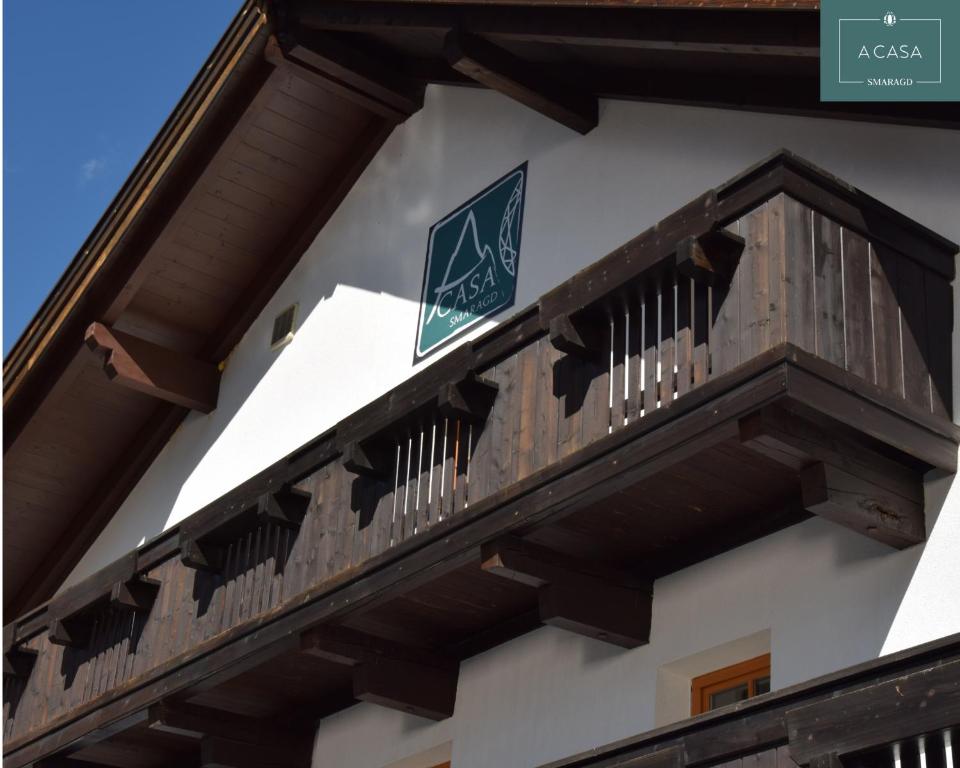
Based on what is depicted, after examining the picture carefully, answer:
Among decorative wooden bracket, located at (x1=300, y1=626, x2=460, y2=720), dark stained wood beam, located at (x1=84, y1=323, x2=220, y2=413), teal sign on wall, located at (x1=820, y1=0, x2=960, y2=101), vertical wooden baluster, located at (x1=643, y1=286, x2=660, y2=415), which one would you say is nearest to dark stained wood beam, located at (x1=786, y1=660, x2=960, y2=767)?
vertical wooden baluster, located at (x1=643, y1=286, x2=660, y2=415)

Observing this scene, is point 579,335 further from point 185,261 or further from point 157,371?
point 157,371

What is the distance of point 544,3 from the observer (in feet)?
36.8

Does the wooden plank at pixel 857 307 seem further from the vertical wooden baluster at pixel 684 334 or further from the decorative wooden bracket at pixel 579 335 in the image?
the decorative wooden bracket at pixel 579 335

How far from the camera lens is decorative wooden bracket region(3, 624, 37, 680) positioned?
1438 cm

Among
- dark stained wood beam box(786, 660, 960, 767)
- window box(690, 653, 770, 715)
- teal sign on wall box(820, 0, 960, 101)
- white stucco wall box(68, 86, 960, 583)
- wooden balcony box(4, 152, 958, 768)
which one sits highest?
white stucco wall box(68, 86, 960, 583)

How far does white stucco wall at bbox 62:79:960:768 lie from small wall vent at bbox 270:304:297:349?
0.11 metres

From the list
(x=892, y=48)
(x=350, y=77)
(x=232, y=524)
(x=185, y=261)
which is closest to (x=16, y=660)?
(x=232, y=524)

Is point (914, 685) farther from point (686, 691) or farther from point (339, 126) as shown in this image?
point (339, 126)

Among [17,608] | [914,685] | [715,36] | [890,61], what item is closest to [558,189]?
[715,36]

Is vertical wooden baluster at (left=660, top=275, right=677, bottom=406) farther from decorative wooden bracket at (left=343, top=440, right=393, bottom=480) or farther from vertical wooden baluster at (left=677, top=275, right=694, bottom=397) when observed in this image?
decorative wooden bracket at (left=343, top=440, right=393, bottom=480)

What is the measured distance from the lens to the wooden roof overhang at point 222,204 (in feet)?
40.9

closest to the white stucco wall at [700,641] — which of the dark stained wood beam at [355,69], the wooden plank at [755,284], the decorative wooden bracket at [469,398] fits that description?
the wooden plank at [755,284]

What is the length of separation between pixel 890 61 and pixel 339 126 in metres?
6.80

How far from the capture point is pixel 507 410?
9.99 meters
